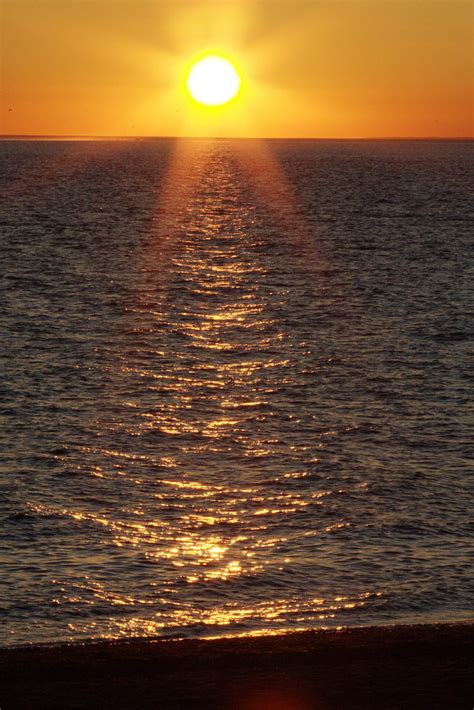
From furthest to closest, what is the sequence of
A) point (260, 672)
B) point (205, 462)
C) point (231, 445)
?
point (231, 445), point (205, 462), point (260, 672)

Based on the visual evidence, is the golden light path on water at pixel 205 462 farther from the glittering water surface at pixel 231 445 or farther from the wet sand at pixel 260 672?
the wet sand at pixel 260 672

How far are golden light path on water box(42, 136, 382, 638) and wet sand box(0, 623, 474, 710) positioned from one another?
3346 millimetres

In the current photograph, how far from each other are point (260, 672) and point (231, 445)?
1550cm

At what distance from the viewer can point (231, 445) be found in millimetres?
30547

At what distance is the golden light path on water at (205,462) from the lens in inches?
806

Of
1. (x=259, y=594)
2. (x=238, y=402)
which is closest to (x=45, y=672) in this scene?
(x=259, y=594)

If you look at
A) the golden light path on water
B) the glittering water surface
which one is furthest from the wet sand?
the golden light path on water

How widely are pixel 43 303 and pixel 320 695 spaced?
40.1 metres

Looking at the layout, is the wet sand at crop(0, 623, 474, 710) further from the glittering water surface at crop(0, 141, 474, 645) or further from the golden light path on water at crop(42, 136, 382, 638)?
the golden light path on water at crop(42, 136, 382, 638)

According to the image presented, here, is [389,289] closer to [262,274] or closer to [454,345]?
[262,274]

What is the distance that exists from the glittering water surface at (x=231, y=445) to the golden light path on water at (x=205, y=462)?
0.07m

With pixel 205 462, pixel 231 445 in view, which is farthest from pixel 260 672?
pixel 231 445

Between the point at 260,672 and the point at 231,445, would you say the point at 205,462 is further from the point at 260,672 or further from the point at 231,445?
the point at 260,672

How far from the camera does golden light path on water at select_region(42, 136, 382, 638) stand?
67.2ft
